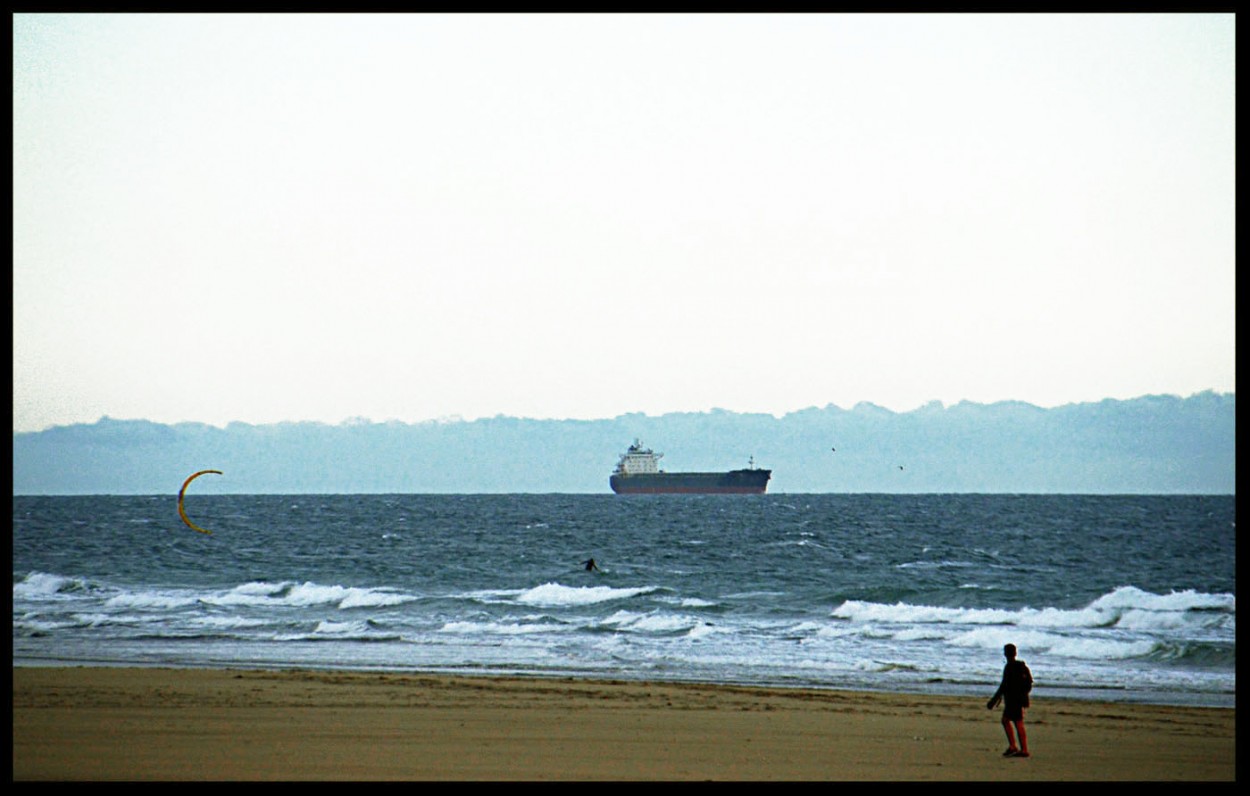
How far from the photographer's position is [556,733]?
41.3ft

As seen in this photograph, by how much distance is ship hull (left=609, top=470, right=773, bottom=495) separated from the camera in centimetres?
15112

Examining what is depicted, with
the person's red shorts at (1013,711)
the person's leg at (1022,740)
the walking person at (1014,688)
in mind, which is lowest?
the person's leg at (1022,740)

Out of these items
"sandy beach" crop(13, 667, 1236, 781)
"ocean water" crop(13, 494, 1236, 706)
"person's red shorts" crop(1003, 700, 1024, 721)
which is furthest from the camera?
"ocean water" crop(13, 494, 1236, 706)

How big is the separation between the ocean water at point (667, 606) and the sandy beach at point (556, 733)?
207 cm

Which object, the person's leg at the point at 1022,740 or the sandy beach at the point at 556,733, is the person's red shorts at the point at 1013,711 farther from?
the sandy beach at the point at 556,733

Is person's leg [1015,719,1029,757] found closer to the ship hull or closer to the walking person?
the walking person

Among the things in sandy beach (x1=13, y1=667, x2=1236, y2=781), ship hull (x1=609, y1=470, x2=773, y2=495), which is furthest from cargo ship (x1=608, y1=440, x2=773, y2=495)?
sandy beach (x1=13, y1=667, x2=1236, y2=781)

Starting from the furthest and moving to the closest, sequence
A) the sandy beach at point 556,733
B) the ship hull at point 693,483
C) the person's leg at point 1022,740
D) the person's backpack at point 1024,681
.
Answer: the ship hull at point 693,483, the person's leg at point 1022,740, the person's backpack at point 1024,681, the sandy beach at point 556,733

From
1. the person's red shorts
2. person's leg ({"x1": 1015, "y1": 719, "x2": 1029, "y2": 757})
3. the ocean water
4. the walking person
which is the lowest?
the ocean water

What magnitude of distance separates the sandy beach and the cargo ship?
13556 centimetres

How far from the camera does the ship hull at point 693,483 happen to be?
151125mm

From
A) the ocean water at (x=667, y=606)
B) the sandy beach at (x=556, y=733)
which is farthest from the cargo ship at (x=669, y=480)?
the sandy beach at (x=556, y=733)

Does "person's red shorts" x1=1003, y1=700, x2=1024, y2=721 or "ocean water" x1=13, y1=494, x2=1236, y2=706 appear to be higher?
"person's red shorts" x1=1003, y1=700, x2=1024, y2=721

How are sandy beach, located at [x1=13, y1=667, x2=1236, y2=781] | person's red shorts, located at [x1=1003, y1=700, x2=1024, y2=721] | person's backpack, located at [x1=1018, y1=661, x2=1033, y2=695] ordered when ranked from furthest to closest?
1. person's red shorts, located at [x1=1003, y1=700, x2=1024, y2=721]
2. person's backpack, located at [x1=1018, y1=661, x2=1033, y2=695]
3. sandy beach, located at [x1=13, y1=667, x2=1236, y2=781]
